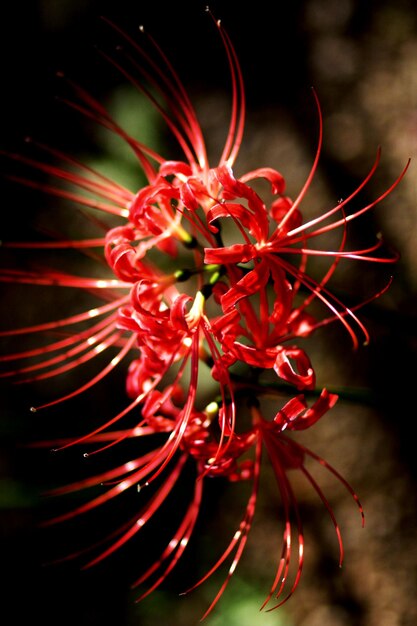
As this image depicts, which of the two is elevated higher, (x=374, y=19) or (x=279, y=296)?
(x=374, y=19)

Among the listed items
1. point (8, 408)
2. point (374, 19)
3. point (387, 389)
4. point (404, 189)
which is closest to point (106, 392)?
point (8, 408)

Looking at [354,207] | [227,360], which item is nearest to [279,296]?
[227,360]

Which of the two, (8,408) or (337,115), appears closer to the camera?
(337,115)

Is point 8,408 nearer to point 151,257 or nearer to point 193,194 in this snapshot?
point 151,257

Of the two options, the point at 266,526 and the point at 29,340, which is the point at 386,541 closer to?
the point at 266,526

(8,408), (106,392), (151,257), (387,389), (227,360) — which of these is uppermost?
(151,257)

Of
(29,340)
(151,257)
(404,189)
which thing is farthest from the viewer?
(29,340)

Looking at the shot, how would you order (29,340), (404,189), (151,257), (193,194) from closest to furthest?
(193,194) < (404,189) < (151,257) < (29,340)
